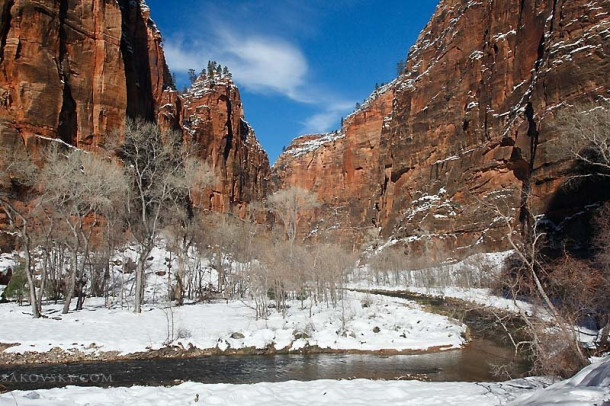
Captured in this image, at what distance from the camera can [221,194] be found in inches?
3649

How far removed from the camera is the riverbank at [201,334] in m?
19.1

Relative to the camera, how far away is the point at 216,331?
2359 cm

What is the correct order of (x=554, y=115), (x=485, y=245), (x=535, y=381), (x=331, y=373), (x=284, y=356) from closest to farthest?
(x=535, y=381) < (x=331, y=373) < (x=284, y=356) < (x=554, y=115) < (x=485, y=245)

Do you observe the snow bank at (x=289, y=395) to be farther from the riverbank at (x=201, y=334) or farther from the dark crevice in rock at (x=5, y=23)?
the dark crevice in rock at (x=5, y=23)

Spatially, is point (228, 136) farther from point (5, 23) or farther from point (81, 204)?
point (81, 204)

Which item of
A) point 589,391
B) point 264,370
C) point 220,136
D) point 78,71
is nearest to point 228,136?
point 220,136

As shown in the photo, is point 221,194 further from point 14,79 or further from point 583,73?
point 583,73

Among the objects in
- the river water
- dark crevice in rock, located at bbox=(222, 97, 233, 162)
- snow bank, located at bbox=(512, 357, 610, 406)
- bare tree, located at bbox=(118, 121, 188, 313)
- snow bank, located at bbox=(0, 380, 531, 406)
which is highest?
dark crevice in rock, located at bbox=(222, 97, 233, 162)

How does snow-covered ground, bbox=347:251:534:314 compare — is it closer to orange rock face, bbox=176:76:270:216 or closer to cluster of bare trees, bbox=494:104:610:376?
cluster of bare trees, bbox=494:104:610:376

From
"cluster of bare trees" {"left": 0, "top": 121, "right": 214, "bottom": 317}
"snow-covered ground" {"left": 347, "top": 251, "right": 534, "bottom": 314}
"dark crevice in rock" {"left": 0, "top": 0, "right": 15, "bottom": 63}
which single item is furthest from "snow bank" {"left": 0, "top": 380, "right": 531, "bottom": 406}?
"dark crevice in rock" {"left": 0, "top": 0, "right": 15, "bottom": 63}

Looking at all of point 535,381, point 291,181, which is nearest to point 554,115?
point 535,381

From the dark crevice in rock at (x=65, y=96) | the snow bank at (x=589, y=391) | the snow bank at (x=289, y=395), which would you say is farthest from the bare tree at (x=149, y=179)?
the snow bank at (x=589, y=391)

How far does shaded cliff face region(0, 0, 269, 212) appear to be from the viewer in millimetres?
44281

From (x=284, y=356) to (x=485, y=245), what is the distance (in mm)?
51747
